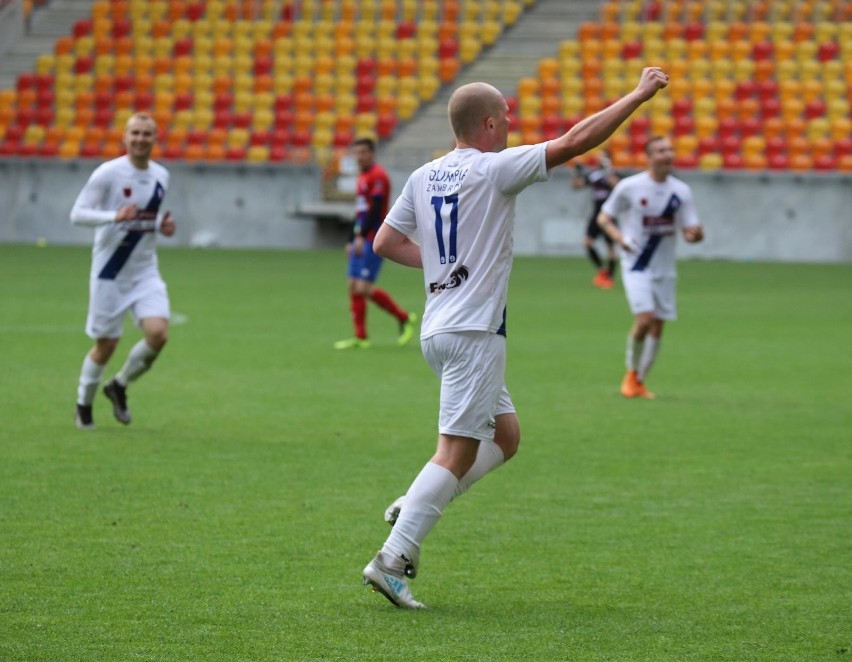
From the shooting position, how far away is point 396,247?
5.62 meters

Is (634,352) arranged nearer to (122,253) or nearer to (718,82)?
(122,253)

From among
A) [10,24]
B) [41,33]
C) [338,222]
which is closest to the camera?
[338,222]

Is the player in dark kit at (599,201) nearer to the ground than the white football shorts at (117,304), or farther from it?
nearer to the ground

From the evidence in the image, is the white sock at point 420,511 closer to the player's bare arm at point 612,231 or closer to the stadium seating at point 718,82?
the player's bare arm at point 612,231

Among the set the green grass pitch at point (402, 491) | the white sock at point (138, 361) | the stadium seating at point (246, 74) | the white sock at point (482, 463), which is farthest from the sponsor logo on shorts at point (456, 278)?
the stadium seating at point (246, 74)

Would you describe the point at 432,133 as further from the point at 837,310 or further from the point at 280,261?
the point at 837,310

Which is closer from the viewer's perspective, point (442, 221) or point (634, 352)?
point (442, 221)

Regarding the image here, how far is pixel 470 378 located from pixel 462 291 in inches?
12.3

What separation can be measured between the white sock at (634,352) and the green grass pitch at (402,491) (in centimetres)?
41

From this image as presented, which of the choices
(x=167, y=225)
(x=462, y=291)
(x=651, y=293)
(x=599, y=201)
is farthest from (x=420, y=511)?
(x=599, y=201)

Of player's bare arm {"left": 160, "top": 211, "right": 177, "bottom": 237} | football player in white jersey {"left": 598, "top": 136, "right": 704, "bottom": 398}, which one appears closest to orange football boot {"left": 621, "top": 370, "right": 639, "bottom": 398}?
football player in white jersey {"left": 598, "top": 136, "right": 704, "bottom": 398}

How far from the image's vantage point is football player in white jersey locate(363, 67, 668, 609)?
17.3ft

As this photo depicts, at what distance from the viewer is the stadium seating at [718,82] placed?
3169cm

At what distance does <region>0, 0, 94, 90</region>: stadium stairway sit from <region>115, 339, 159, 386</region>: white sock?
27616 mm
